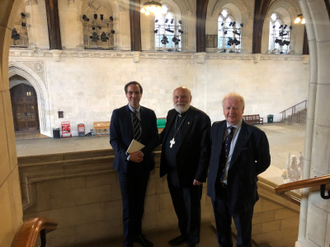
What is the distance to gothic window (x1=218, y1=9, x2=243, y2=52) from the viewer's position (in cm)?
1180

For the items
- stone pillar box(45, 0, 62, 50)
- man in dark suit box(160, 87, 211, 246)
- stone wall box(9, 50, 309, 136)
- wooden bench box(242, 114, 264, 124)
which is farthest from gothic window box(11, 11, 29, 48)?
wooden bench box(242, 114, 264, 124)

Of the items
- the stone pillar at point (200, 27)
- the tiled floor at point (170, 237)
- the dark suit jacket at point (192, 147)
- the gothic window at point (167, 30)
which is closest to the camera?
the dark suit jacket at point (192, 147)

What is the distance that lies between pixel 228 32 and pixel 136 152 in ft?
38.4

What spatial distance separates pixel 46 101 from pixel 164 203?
29.2ft

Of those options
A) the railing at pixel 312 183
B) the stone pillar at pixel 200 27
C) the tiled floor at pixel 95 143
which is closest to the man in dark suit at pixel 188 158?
the railing at pixel 312 183

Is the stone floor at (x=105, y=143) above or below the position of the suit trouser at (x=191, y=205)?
below

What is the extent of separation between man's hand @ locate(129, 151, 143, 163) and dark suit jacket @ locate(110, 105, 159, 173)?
0.21 ft

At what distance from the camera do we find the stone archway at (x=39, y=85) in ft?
30.3

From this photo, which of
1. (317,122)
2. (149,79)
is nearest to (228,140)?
(317,122)

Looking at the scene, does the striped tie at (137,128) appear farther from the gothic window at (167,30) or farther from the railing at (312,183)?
the gothic window at (167,30)

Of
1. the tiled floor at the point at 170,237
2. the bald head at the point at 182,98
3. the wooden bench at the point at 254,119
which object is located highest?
the bald head at the point at 182,98

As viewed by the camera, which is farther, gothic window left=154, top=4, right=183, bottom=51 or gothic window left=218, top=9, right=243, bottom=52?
gothic window left=218, top=9, right=243, bottom=52

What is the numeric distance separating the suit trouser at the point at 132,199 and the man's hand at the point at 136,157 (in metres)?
0.11

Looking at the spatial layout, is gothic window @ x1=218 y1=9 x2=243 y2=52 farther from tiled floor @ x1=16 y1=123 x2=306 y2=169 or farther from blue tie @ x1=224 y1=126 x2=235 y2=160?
blue tie @ x1=224 y1=126 x2=235 y2=160
